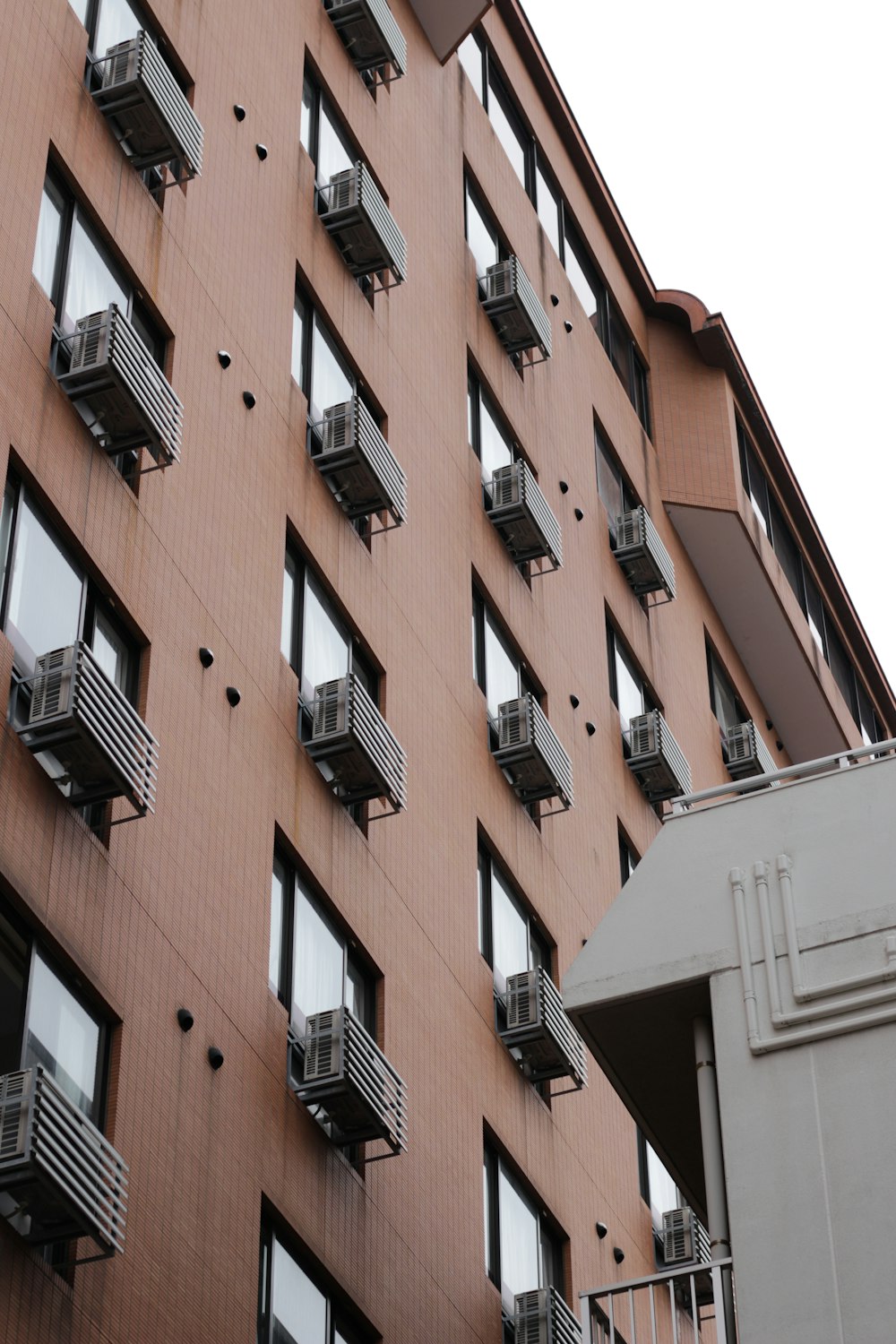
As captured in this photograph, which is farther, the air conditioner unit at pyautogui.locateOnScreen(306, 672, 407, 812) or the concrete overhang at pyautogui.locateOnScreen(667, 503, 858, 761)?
the concrete overhang at pyautogui.locateOnScreen(667, 503, 858, 761)

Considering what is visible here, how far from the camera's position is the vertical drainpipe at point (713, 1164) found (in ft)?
50.8

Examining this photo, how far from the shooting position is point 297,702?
1029 inches

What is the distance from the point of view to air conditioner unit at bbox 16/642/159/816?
20.3 metres

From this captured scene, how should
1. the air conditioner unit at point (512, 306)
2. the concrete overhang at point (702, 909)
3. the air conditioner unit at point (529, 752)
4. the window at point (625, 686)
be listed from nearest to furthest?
the concrete overhang at point (702, 909), the air conditioner unit at point (529, 752), the air conditioner unit at point (512, 306), the window at point (625, 686)

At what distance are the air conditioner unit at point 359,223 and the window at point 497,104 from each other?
1014cm

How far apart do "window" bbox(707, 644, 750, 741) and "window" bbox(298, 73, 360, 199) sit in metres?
16.8

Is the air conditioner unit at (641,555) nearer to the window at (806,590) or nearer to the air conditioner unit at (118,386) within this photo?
the window at (806,590)

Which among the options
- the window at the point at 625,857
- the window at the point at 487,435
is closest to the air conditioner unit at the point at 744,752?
the window at the point at 625,857

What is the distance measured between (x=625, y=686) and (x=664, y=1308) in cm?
1238

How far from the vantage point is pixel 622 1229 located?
1225 inches

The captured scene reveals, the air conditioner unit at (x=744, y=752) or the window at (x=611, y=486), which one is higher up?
the window at (x=611, y=486)

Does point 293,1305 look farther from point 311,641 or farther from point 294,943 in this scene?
point 311,641

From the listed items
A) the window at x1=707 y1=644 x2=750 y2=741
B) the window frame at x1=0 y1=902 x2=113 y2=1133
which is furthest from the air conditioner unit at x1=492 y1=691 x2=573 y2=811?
the window at x1=707 y1=644 x2=750 y2=741

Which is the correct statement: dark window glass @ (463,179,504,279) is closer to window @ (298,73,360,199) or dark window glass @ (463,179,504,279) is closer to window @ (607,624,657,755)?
window @ (298,73,360,199)
